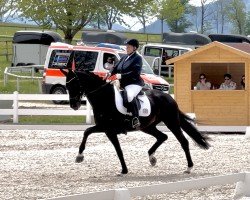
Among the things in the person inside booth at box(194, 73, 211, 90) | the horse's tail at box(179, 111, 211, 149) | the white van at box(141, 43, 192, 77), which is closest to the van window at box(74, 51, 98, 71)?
the person inside booth at box(194, 73, 211, 90)

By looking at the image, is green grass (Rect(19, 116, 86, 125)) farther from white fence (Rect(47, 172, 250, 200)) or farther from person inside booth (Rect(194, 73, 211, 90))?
white fence (Rect(47, 172, 250, 200))

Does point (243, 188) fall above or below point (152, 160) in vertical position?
above

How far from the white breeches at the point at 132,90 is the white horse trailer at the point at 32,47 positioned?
34711 millimetres

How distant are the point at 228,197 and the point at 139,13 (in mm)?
39582

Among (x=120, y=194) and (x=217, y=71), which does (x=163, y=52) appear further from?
(x=120, y=194)

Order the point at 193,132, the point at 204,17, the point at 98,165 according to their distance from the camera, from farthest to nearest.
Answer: the point at 204,17
the point at 98,165
the point at 193,132

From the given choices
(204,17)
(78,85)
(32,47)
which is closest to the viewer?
(78,85)

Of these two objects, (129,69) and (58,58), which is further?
(58,58)

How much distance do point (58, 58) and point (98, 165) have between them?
19.1m

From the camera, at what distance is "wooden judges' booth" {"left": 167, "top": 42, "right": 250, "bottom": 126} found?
27859mm

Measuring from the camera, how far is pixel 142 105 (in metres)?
16.9

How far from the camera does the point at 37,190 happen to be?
47.1 feet

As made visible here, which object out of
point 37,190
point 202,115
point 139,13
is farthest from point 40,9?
point 37,190

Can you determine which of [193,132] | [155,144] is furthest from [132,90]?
[193,132]
